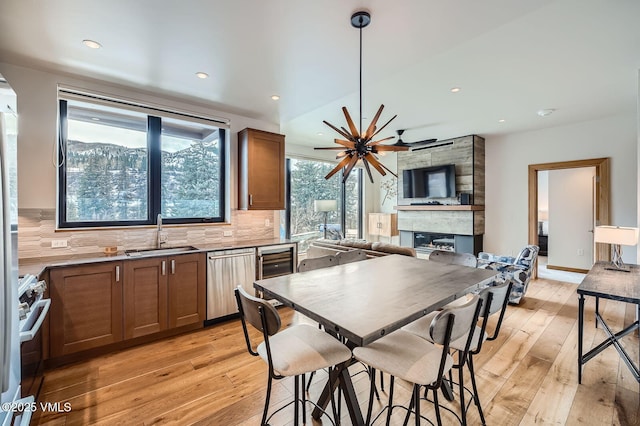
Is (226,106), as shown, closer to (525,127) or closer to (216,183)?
(216,183)

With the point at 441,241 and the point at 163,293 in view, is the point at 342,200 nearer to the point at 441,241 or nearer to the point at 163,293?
the point at 441,241

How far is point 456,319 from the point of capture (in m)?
1.27

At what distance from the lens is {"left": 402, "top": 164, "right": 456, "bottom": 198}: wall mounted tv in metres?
5.82

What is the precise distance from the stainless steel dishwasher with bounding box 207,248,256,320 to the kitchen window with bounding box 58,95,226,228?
2.56ft

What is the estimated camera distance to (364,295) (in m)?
1.63

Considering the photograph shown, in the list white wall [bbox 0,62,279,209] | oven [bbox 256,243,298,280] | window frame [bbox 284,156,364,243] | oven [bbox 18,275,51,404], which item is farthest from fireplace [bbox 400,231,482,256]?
white wall [bbox 0,62,279,209]

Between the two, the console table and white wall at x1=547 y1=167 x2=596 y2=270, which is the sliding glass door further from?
white wall at x1=547 y1=167 x2=596 y2=270

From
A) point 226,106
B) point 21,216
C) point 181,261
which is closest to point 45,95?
point 21,216

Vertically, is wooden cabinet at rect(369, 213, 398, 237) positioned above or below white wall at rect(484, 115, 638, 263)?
below

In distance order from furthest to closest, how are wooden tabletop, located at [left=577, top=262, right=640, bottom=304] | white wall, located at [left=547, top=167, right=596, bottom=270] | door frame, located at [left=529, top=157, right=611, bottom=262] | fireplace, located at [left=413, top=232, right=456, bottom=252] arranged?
fireplace, located at [left=413, top=232, right=456, bottom=252] < white wall, located at [left=547, top=167, right=596, bottom=270] < door frame, located at [left=529, top=157, right=611, bottom=262] < wooden tabletop, located at [left=577, top=262, right=640, bottom=304]

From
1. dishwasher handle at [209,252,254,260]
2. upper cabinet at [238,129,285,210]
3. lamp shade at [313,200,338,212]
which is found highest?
upper cabinet at [238,129,285,210]

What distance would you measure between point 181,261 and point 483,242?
5.77 m

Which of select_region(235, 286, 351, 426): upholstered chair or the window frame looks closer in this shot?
select_region(235, 286, 351, 426): upholstered chair

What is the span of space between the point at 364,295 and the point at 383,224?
19.4 ft
